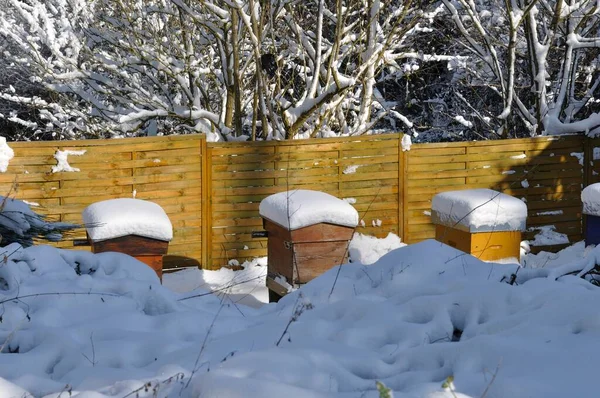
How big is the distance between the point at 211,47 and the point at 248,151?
11.1 feet

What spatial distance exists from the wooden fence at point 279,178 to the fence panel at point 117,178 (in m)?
0.01

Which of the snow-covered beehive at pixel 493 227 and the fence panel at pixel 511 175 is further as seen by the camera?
the fence panel at pixel 511 175

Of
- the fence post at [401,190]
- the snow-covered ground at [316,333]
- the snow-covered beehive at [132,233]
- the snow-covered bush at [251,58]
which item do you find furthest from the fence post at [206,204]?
the snow-covered ground at [316,333]

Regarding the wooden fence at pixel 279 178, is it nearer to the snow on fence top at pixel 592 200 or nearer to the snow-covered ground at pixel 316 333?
the snow on fence top at pixel 592 200

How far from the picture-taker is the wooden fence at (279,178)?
10.2 m

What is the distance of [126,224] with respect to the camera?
695cm

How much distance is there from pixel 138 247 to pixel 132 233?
0.49 feet

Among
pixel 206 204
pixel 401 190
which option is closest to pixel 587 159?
pixel 401 190

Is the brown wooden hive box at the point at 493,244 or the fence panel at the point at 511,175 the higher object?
the fence panel at the point at 511,175

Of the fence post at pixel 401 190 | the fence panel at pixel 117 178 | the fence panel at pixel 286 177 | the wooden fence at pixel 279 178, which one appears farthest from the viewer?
the fence post at pixel 401 190

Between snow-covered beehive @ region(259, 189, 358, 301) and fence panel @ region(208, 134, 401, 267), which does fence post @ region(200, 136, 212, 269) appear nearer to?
fence panel @ region(208, 134, 401, 267)

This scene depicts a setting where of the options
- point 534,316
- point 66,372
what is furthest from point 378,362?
point 66,372

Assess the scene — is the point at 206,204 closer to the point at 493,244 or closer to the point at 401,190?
the point at 401,190

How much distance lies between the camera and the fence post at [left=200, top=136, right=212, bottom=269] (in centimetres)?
1069
